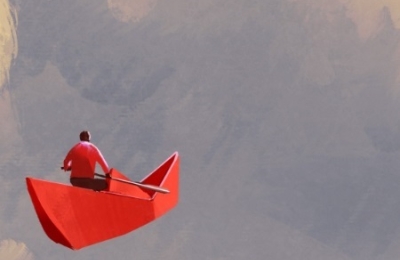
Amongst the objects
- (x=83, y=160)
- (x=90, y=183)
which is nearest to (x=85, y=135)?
(x=83, y=160)

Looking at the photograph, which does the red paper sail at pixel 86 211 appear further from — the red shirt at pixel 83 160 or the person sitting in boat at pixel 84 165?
the red shirt at pixel 83 160

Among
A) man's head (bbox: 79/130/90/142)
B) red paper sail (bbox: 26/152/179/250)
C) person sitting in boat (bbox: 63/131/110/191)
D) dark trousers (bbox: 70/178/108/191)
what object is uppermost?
man's head (bbox: 79/130/90/142)

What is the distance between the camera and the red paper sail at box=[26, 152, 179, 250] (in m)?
14.0

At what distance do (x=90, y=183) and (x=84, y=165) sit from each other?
0.25 meters

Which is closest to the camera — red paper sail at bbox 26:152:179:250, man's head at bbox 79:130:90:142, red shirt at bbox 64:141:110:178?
red paper sail at bbox 26:152:179:250

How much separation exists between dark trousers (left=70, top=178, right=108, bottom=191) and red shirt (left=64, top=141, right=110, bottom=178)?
5 centimetres

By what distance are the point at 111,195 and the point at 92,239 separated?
2.00 ft

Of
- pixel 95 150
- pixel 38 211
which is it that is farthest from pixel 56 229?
pixel 95 150

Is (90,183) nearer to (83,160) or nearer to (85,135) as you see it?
(83,160)

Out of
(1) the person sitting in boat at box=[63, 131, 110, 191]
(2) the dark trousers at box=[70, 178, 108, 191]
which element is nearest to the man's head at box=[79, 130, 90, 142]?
(1) the person sitting in boat at box=[63, 131, 110, 191]

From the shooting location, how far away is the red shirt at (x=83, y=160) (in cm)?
1471

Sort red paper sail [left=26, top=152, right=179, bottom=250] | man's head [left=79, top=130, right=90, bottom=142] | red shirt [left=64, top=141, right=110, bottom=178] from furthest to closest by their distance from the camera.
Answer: man's head [left=79, top=130, right=90, bottom=142], red shirt [left=64, top=141, right=110, bottom=178], red paper sail [left=26, top=152, right=179, bottom=250]

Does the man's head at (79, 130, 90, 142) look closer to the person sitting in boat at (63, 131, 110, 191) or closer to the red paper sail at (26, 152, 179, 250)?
the person sitting in boat at (63, 131, 110, 191)

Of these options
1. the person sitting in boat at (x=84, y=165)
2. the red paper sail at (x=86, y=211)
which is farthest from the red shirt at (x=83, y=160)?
the red paper sail at (x=86, y=211)
